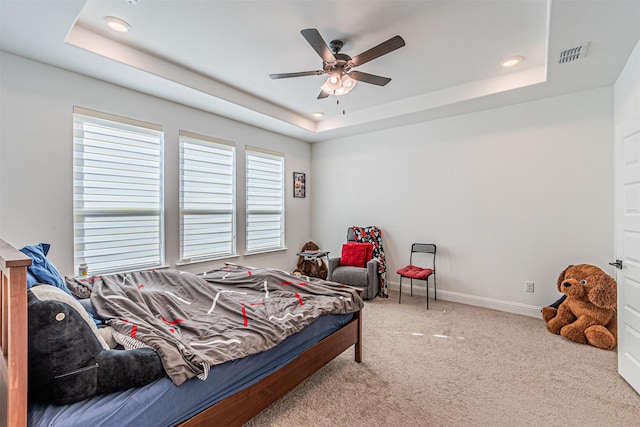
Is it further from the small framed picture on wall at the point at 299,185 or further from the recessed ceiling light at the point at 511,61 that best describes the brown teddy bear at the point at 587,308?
the small framed picture on wall at the point at 299,185

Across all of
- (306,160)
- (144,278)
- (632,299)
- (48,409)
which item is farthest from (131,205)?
(632,299)

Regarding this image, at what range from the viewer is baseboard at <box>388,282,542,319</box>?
359 centimetres

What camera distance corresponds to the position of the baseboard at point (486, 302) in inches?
141

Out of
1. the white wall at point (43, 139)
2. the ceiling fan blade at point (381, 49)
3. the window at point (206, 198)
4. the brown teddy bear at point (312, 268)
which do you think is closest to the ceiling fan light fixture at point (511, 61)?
the ceiling fan blade at point (381, 49)

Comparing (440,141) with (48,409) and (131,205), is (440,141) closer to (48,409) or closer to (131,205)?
(131,205)

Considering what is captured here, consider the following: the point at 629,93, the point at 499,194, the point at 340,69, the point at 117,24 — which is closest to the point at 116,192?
the point at 117,24

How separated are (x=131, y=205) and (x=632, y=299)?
4594 mm

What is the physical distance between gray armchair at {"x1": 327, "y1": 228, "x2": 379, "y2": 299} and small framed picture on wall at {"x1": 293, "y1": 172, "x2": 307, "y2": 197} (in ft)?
5.53

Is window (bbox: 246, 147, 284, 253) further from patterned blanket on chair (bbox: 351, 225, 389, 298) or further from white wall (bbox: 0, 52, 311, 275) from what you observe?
white wall (bbox: 0, 52, 311, 275)

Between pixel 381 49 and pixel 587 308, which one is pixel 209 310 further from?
pixel 587 308

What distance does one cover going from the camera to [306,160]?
5.72 m

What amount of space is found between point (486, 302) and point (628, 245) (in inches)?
77.5

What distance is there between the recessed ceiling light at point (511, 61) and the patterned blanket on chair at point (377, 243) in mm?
2683

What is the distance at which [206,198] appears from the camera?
4.11 meters
